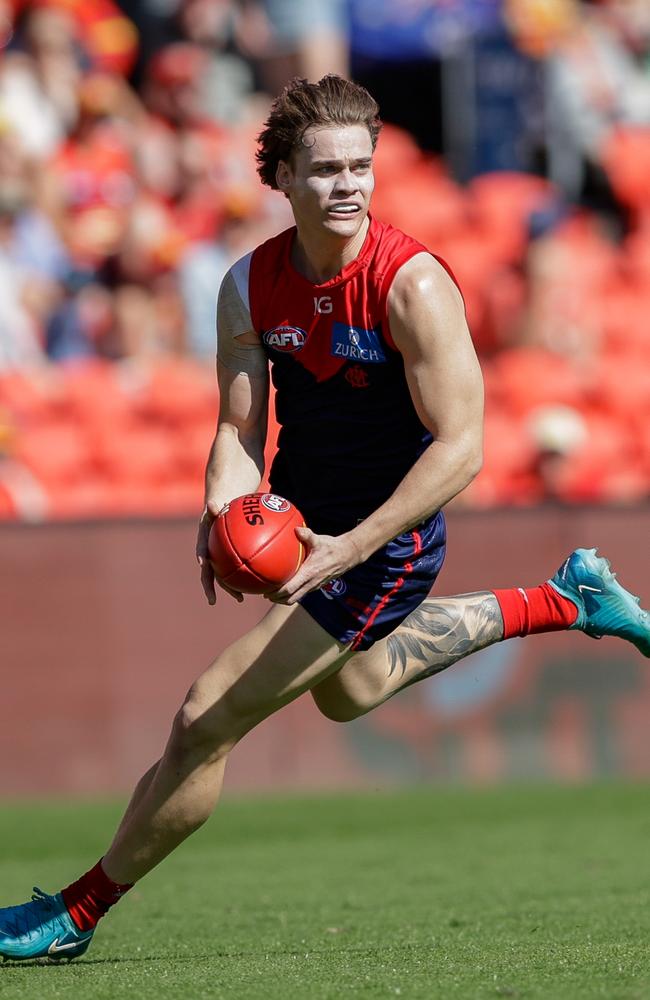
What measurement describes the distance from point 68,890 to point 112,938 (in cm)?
77

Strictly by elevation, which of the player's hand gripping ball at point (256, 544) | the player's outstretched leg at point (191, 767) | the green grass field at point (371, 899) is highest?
the player's hand gripping ball at point (256, 544)

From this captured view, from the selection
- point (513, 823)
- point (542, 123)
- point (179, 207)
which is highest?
point (542, 123)

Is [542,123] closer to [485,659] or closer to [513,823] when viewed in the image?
[485,659]

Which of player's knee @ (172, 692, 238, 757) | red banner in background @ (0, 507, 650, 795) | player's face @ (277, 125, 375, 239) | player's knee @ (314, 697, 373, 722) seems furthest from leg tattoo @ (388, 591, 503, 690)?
red banner in background @ (0, 507, 650, 795)

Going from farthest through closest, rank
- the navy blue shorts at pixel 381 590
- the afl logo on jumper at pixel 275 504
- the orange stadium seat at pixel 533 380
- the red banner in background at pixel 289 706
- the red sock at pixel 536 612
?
the orange stadium seat at pixel 533 380 < the red banner in background at pixel 289 706 < the red sock at pixel 536 612 < the navy blue shorts at pixel 381 590 < the afl logo on jumper at pixel 275 504

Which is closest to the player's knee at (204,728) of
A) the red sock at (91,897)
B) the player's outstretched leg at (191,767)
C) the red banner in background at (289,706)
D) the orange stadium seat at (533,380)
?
the player's outstretched leg at (191,767)

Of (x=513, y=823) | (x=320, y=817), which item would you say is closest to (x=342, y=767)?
(x=320, y=817)

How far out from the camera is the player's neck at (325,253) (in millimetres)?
4910

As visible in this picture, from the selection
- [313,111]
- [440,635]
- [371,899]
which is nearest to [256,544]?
[440,635]

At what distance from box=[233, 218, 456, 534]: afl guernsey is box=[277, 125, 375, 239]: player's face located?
0.15 m

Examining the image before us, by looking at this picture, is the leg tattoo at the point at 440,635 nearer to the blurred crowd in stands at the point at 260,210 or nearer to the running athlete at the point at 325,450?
the running athlete at the point at 325,450

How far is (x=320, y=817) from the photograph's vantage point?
9.71m

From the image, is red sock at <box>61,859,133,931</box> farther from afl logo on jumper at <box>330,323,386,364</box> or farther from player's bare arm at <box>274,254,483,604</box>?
afl logo on jumper at <box>330,323,386,364</box>

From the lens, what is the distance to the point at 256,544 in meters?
4.59
